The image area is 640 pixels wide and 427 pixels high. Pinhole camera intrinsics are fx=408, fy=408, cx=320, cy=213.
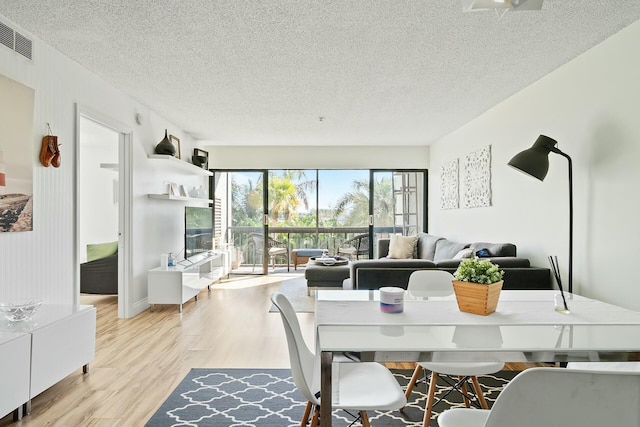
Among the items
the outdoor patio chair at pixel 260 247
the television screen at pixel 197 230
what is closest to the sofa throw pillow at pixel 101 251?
the television screen at pixel 197 230

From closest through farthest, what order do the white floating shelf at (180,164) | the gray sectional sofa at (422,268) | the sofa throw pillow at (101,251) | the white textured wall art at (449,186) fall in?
the gray sectional sofa at (422,268) → the white floating shelf at (180,164) → the sofa throw pillow at (101,251) → the white textured wall art at (449,186)

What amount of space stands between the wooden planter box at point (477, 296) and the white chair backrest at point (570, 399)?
0.80 metres

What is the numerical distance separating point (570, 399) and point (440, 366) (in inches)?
42.7

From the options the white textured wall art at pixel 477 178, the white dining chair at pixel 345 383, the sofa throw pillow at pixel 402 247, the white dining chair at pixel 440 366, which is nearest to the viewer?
the white dining chair at pixel 345 383

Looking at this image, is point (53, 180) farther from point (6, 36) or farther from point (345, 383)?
point (345, 383)

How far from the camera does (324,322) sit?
1.69 meters

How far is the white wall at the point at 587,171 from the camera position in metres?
2.83

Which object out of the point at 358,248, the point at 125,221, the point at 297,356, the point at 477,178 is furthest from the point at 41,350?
the point at 358,248

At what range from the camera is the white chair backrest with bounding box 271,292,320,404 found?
1.62m

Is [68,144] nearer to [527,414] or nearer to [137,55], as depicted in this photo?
[137,55]

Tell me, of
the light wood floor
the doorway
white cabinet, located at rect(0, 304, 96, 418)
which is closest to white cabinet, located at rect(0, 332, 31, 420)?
white cabinet, located at rect(0, 304, 96, 418)

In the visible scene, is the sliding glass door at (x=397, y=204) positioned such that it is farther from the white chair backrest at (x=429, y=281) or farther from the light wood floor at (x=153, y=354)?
the white chair backrest at (x=429, y=281)

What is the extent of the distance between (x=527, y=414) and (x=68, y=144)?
12.4 feet

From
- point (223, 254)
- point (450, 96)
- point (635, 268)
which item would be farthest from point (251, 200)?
point (635, 268)
